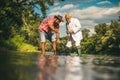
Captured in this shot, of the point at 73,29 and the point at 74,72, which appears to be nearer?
the point at 74,72

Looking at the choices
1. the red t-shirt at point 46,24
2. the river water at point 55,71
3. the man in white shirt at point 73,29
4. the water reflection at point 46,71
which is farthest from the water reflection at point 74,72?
the red t-shirt at point 46,24

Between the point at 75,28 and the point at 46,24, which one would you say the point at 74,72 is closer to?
the point at 75,28

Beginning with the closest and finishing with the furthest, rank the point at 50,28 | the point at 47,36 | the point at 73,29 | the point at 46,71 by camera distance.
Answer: the point at 46,71 → the point at 73,29 → the point at 50,28 → the point at 47,36

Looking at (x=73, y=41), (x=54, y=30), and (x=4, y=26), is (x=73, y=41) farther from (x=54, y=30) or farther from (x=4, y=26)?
(x=4, y=26)

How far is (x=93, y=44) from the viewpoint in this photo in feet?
370

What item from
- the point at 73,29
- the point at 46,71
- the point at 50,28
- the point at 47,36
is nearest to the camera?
the point at 46,71

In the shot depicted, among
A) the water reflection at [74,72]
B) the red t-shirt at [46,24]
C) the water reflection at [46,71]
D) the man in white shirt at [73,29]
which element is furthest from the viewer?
the red t-shirt at [46,24]

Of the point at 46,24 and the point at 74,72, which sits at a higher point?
the point at 46,24

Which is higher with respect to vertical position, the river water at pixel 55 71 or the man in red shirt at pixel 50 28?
the man in red shirt at pixel 50 28

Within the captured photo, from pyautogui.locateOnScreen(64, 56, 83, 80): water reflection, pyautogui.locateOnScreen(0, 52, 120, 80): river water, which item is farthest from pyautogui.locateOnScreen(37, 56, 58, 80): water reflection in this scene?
pyautogui.locateOnScreen(64, 56, 83, 80): water reflection

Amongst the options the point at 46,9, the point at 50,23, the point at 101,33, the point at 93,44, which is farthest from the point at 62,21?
the point at 93,44

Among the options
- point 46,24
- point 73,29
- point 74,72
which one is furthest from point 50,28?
point 74,72

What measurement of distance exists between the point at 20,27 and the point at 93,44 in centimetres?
8666

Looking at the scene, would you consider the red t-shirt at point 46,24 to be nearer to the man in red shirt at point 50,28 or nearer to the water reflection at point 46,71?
the man in red shirt at point 50,28
